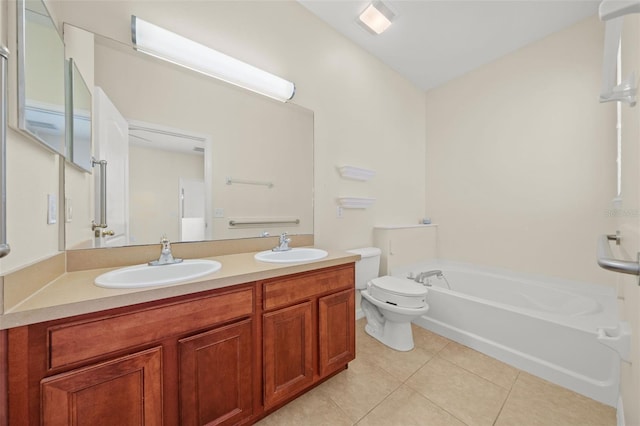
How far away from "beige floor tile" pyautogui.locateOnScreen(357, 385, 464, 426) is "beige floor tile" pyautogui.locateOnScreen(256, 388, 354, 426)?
5.0 inches

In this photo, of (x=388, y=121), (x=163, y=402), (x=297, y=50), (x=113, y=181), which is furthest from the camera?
(x=388, y=121)

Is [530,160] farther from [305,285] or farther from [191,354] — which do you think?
[191,354]

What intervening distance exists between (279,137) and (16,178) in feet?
4.62

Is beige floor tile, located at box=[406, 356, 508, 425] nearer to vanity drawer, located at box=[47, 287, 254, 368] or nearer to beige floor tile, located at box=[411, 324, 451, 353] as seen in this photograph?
beige floor tile, located at box=[411, 324, 451, 353]

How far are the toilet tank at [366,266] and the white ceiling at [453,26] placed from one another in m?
2.08

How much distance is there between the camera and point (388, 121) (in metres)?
2.80

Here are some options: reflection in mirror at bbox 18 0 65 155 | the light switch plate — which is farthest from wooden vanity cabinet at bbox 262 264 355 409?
reflection in mirror at bbox 18 0 65 155

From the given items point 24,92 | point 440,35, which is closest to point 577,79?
point 440,35

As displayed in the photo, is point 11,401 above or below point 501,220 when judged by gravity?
below

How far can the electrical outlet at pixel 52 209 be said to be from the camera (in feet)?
3.15

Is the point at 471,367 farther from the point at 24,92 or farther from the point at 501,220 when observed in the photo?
the point at 24,92

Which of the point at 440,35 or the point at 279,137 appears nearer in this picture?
the point at 279,137

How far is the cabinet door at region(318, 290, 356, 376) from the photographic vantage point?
1461mm

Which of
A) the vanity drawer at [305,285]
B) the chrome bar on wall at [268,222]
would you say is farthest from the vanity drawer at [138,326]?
the chrome bar on wall at [268,222]
